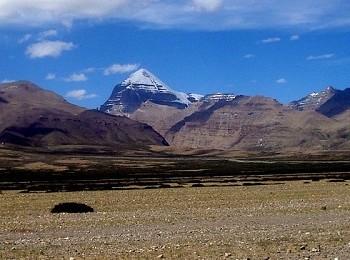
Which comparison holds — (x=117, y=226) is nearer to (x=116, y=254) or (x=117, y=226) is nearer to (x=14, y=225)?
(x=14, y=225)

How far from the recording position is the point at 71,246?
22.0 meters

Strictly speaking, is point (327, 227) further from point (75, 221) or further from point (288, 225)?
point (75, 221)

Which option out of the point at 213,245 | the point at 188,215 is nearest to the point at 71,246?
the point at 213,245

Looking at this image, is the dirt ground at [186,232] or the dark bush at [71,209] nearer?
the dirt ground at [186,232]

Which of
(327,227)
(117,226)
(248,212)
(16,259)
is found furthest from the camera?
(248,212)

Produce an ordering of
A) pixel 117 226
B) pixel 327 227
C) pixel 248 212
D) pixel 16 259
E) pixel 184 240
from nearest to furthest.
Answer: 1. pixel 16 259
2. pixel 184 240
3. pixel 327 227
4. pixel 117 226
5. pixel 248 212

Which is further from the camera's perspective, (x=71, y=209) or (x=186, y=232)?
(x=71, y=209)

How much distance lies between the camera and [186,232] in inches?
1006

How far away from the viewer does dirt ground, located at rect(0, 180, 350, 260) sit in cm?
1961

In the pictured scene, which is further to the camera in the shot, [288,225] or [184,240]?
[288,225]

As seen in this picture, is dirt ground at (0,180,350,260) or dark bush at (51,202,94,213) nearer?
dirt ground at (0,180,350,260)

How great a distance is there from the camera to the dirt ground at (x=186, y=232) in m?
19.6

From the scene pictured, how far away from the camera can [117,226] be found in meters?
29.0

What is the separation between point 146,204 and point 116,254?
78.6 ft
